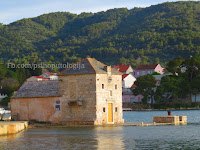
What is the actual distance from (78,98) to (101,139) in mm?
10564

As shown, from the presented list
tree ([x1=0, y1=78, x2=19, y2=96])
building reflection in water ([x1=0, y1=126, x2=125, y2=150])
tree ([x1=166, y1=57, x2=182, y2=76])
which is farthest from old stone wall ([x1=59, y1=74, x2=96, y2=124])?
tree ([x1=0, y1=78, x2=19, y2=96])

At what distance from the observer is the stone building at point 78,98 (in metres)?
39.8

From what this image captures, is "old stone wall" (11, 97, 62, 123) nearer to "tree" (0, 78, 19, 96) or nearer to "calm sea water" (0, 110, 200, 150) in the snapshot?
"calm sea water" (0, 110, 200, 150)

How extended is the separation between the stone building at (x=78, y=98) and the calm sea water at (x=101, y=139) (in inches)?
105

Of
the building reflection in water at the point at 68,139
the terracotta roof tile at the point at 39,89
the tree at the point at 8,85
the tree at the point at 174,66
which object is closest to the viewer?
the building reflection in water at the point at 68,139

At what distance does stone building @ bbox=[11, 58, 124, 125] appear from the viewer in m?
39.8

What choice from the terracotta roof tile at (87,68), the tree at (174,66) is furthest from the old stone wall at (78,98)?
the tree at (174,66)

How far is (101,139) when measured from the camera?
1183 inches

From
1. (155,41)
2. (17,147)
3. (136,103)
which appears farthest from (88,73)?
(155,41)

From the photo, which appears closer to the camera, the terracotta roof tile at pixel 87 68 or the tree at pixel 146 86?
the terracotta roof tile at pixel 87 68

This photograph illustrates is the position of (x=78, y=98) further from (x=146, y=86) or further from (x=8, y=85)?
(x=8, y=85)

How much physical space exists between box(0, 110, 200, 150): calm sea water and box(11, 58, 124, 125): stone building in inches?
105

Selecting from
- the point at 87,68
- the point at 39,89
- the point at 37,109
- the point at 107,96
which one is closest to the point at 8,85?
the point at 39,89

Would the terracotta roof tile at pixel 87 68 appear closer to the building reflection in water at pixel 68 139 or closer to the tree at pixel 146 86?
the building reflection in water at pixel 68 139
